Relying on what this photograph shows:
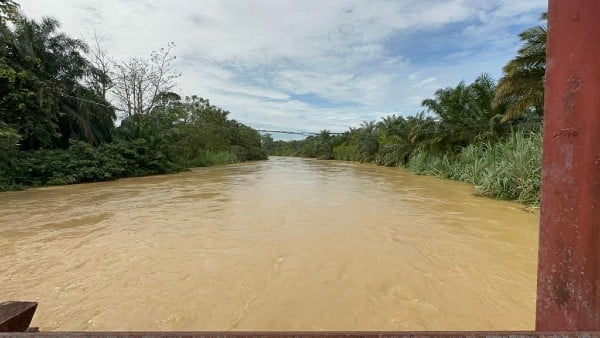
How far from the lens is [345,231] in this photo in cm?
A: 390

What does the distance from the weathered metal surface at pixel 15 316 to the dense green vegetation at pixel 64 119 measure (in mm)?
8732

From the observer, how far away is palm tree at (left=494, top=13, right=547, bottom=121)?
7.63 meters

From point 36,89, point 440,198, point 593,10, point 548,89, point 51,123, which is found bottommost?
point 440,198

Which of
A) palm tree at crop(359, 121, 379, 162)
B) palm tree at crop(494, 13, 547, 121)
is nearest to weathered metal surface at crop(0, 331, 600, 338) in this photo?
palm tree at crop(494, 13, 547, 121)

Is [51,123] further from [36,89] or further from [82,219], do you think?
[82,219]

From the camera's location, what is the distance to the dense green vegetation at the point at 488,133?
6605 mm

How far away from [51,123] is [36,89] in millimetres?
1140

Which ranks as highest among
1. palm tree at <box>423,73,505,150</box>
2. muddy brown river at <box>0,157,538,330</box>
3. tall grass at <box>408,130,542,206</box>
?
palm tree at <box>423,73,505,150</box>

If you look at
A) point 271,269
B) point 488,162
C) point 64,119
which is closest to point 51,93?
point 64,119

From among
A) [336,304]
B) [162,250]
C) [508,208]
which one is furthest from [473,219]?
[162,250]

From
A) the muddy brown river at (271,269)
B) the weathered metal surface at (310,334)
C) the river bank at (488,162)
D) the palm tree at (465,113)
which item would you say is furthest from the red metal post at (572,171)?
the palm tree at (465,113)

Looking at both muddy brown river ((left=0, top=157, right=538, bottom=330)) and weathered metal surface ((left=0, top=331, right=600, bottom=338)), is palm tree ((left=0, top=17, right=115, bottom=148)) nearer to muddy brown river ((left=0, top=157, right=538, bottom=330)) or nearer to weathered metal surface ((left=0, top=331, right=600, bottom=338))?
muddy brown river ((left=0, top=157, right=538, bottom=330))

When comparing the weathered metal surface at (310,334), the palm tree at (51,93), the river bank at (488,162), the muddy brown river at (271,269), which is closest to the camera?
the weathered metal surface at (310,334)

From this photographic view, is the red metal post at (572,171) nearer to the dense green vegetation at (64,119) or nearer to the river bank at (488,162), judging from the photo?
the river bank at (488,162)
